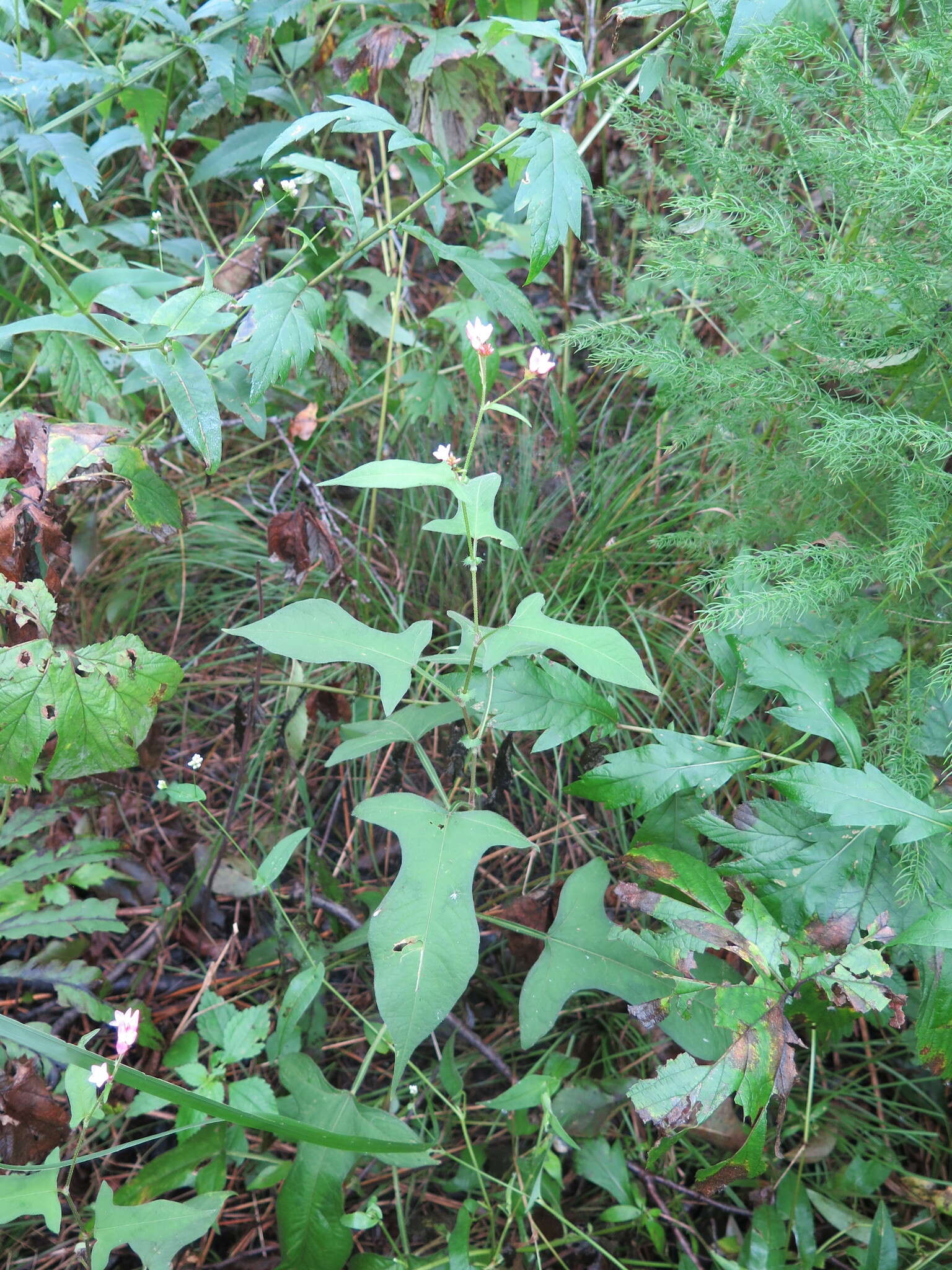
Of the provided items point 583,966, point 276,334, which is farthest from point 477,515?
point 583,966

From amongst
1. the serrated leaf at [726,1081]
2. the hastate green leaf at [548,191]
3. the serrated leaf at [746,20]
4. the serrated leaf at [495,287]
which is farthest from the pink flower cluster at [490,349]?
the serrated leaf at [726,1081]

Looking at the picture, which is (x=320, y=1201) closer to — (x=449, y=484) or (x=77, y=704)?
(x=77, y=704)

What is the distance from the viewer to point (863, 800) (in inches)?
45.6

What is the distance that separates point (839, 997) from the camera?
1122 mm

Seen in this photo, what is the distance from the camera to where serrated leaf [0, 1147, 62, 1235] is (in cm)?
104

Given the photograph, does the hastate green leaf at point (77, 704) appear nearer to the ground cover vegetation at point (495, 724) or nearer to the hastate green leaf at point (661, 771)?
the ground cover vegetation at point (495, 724)

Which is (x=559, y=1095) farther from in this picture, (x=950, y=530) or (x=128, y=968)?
(x=950, y=530)

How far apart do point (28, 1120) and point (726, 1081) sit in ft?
3.44

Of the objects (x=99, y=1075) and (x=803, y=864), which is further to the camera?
(x=803, y=864)

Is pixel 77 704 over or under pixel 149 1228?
over

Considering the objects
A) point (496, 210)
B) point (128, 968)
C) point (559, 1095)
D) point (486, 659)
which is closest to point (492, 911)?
point (559, 1095)

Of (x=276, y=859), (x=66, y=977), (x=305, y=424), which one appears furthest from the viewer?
(x=305, y=424)

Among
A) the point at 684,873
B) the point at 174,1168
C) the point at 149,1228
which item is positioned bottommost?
the point at 174,1168

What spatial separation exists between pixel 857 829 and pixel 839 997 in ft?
0.91
